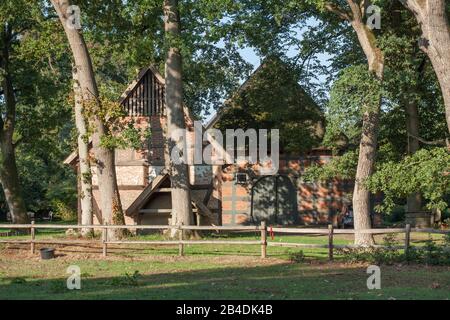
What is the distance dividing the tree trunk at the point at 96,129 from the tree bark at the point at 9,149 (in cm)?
1023

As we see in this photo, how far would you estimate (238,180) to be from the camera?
113ft

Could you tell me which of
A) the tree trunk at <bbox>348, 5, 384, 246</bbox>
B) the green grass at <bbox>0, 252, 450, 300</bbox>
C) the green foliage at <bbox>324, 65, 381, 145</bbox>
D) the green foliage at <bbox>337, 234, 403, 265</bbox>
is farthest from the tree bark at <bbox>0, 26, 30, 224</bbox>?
the green foliage at <bbox>337, 234, 403, 265</bbox>

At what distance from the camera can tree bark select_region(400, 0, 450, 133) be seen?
19109 mm

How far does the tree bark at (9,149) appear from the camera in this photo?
3447cm

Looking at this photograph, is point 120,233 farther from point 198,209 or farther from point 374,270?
point 374,270

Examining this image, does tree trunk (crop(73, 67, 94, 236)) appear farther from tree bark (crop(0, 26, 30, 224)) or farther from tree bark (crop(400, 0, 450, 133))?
tree bark (crop(400, 0, 450, 133))

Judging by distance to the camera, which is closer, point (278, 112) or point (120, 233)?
point (120, 233)

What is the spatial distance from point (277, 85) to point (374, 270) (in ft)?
53.4

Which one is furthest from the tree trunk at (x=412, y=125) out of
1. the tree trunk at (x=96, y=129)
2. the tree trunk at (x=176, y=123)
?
the tree trunk at (x=96, y=129)

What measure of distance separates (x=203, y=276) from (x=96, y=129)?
33.8 feet

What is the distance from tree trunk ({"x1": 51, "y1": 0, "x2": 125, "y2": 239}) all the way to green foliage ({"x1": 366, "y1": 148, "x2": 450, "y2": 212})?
29.5ft

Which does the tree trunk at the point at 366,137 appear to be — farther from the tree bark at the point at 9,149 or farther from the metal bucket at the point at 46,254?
the tree bark at the point at 9,149
